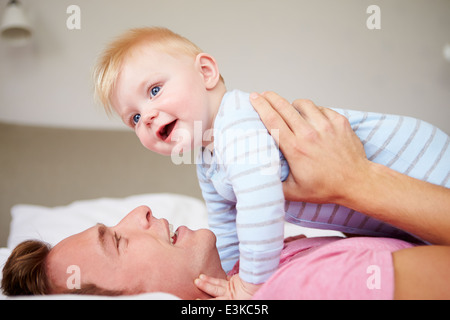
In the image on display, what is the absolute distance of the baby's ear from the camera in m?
0.98

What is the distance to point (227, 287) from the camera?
889 mm

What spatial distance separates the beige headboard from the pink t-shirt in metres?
1.41

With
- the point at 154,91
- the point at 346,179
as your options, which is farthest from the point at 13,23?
the point at 346,179

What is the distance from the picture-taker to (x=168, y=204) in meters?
1.70

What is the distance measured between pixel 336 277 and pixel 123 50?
2.22ft

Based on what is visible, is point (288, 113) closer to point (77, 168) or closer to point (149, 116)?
point (149, 116)

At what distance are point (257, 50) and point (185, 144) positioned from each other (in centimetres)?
143

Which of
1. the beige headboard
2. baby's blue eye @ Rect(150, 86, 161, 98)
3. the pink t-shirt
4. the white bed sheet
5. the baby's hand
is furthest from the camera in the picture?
the beige headboard

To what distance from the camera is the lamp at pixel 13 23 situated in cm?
188

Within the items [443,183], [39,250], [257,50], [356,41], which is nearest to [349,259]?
[443,183]

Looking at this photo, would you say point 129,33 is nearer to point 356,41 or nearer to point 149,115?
point 149,115
